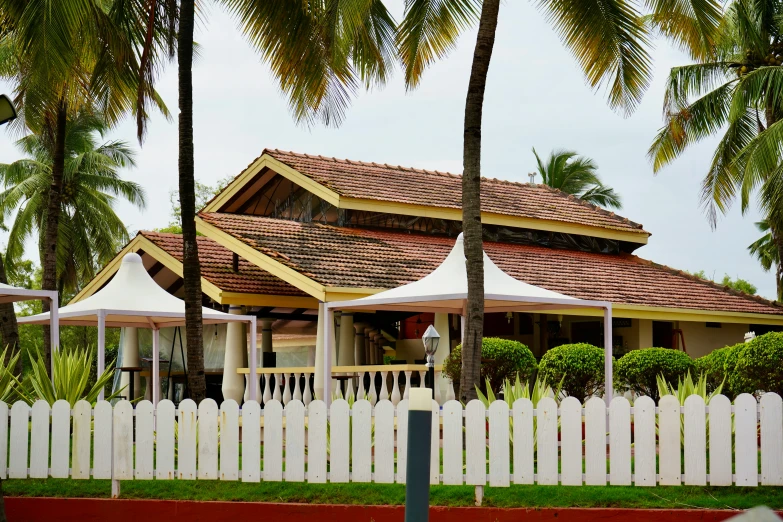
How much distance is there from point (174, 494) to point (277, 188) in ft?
44.1

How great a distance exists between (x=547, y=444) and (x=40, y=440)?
4.58 meters

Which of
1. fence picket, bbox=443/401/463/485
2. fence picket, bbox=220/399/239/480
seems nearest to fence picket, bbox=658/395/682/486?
fence picket, bbox=443/401/463/485

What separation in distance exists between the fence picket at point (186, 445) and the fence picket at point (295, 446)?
2.86 ft

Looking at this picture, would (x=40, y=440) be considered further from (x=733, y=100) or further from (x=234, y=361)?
(x=733, y=100)

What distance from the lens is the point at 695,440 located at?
826 cm

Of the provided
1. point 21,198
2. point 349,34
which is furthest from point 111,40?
point 21,198

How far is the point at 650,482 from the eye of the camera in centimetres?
832

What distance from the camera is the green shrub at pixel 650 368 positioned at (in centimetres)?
1440

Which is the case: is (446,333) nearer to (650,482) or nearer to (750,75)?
(650,482)

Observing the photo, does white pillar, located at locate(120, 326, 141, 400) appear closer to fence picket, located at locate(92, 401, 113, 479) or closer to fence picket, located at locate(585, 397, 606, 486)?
fence picket, located at locate(92, 401, 113, 479)

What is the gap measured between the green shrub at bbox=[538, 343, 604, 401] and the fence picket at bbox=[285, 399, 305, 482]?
6.29 m

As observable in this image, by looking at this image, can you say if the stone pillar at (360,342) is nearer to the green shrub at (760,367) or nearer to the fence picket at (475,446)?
the green shrub at (760,367)

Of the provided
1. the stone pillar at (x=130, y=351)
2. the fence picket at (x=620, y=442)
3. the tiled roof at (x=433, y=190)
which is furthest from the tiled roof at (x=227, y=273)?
the fence picket at (x=620, y=442)

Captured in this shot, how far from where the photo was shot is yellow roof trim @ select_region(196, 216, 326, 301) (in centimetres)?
1606
